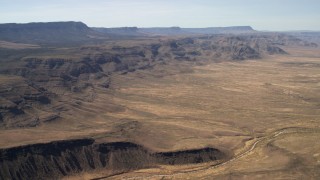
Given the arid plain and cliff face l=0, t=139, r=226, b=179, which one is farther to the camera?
the arid plain

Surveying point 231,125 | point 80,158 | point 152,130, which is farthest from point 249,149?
point 80,158

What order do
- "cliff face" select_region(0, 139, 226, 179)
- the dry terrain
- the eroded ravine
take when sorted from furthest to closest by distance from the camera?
the dry terrain < the eroded ravine < "cliff face" select_region(0, 139, 226, 179)

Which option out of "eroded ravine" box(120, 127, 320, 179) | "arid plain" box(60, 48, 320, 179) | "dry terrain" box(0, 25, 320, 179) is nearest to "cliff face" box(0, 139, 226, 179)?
"dry terrain" box(0, 25, 320, 179)

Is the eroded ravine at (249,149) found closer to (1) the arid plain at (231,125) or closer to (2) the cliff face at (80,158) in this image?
(1) the arid plain at (231,125)

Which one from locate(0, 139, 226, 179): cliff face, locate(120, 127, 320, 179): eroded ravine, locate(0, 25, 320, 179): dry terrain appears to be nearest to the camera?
locate(0, 139, 226, 179): cliff face

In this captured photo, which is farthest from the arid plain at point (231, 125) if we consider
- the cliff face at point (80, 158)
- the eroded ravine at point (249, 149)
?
the cliff face at point (80, 158)

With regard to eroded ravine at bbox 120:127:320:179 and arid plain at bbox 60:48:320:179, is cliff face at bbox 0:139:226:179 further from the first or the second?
eroded ravine at bbox 120:127:320:179

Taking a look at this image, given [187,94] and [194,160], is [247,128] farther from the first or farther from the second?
[187,94]

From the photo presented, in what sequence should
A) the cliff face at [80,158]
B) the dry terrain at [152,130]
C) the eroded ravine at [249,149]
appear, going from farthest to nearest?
the dry terrain at [152,130] < the eroded ravine at [249,149] < the cliff face at [80,158]
